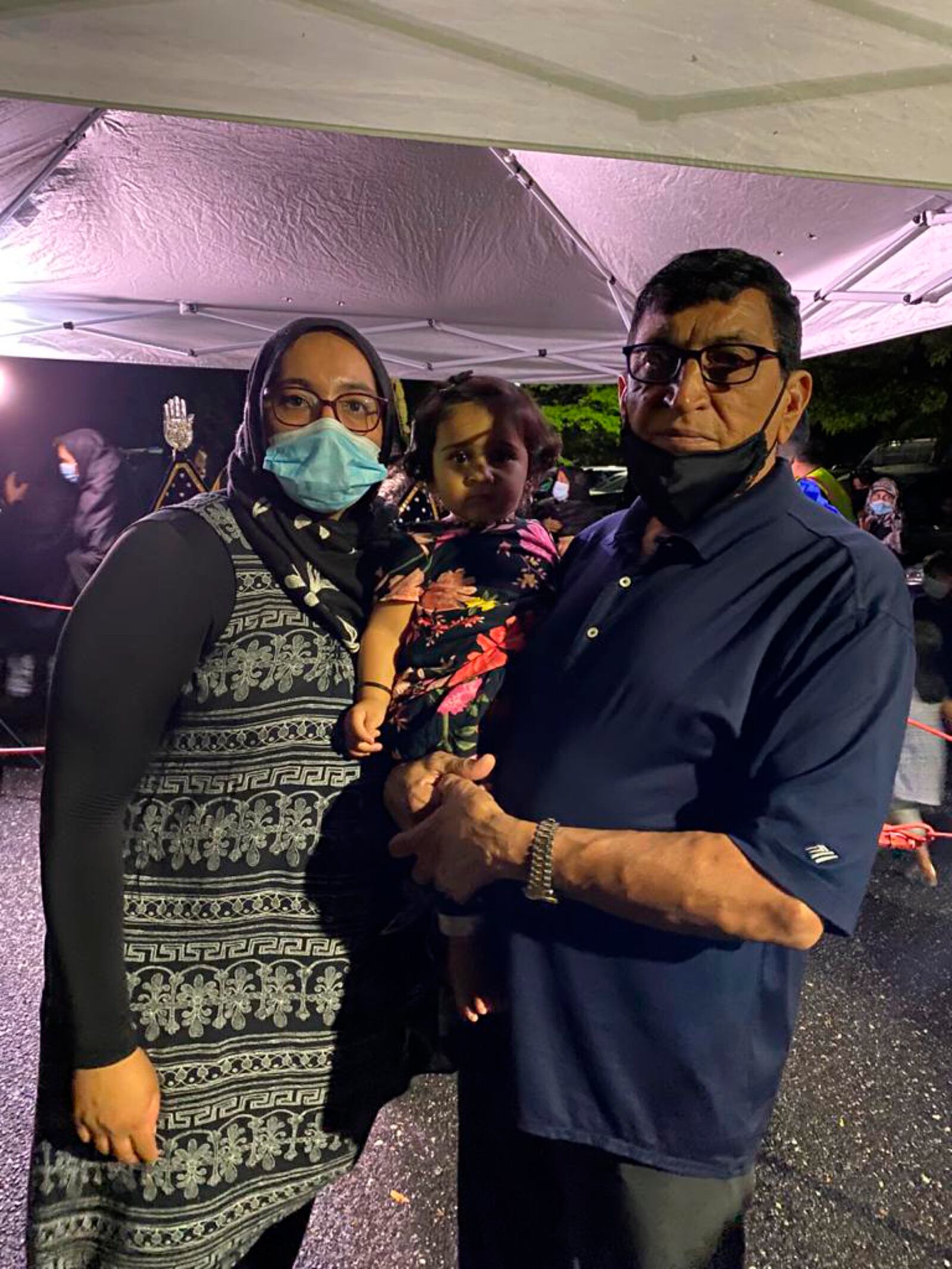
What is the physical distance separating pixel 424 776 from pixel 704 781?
461 mm

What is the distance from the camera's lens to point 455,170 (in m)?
3.58

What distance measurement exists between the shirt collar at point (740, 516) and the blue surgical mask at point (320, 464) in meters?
0.61

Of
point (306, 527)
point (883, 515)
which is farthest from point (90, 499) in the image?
point (883, 515)

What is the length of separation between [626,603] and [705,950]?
0.53 m

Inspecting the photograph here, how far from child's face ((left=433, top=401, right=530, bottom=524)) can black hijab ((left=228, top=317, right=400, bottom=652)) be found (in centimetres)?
21

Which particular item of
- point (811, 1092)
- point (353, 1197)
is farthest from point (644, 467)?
point (811, 1092)

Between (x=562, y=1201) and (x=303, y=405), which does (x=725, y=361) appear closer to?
(x=303, y=405)

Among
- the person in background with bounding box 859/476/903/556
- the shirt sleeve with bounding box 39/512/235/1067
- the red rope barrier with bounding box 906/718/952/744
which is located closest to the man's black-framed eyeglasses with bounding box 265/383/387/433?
the shirt sleeve with bounding box 39/512/235/1067

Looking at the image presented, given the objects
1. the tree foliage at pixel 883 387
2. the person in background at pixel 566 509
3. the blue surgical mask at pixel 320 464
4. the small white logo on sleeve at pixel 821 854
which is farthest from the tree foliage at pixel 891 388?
the small white logo on sleeve at pixel 821 854

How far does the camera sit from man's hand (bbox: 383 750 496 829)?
52.8 inches

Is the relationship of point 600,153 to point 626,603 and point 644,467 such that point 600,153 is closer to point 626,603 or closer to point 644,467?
point 644,467

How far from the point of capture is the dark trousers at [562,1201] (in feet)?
4.13

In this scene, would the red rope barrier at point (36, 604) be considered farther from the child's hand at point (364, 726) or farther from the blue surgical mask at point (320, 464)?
the child's hand at point (364, 726)

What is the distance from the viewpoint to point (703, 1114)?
3.98ft
